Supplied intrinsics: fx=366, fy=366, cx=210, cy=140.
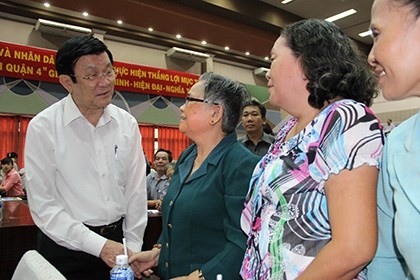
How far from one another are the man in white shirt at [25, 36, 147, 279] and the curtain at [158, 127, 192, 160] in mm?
7211

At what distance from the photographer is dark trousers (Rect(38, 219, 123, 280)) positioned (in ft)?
5.68

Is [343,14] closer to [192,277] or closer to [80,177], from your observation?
[80,177]

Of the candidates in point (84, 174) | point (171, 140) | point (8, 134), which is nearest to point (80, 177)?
Result: point (84, 174)

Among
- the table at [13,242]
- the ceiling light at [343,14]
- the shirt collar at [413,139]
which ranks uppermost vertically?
the ceiling light at [343,14]

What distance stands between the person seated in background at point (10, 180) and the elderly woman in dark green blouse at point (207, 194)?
5.80 m

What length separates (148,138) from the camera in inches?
350

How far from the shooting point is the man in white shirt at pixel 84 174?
170 centimetres

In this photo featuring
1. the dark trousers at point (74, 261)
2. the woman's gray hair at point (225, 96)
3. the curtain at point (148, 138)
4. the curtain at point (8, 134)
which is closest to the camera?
the woman's gray hair at point (225, 96)

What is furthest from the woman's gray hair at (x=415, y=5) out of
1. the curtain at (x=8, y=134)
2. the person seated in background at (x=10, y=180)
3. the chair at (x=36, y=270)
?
the curtain at (x=8, y=134)

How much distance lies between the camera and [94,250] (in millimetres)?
1650

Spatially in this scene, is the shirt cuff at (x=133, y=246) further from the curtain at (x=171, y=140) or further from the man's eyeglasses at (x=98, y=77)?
the curtain at (x=171, y=140)

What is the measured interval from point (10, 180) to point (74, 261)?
18.6 feet

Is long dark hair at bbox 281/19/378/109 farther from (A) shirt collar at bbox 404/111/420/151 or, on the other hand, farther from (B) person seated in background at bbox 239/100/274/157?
(B) person seated in background at bbox 239/100/274/157

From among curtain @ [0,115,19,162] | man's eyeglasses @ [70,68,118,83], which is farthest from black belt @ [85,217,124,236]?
curtain @ [0,115,19,162]
